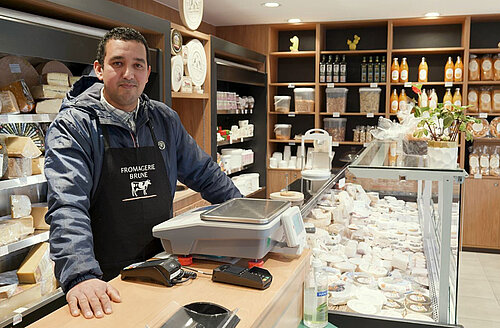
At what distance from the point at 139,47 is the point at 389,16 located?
4.86m

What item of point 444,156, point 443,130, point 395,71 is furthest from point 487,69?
point 444,156

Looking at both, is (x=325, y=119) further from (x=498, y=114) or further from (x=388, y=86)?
(x=498, y=114)

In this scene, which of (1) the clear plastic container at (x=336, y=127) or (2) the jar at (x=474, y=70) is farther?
(1) the clear plastic container at (x=336, y=127)

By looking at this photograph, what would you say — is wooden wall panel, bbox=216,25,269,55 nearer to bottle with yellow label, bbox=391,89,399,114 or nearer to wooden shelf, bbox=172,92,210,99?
bottle with yellow label, bbox=391,89,399,114

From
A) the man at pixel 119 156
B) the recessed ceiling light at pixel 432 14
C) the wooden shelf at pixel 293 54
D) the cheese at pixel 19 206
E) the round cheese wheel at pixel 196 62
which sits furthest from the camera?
the wooden shelf at pixel 293 54

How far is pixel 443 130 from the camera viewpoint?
210cm

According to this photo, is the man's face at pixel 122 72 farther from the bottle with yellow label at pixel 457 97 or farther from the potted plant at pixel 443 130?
the bottle with yellow label at pixel 457 97

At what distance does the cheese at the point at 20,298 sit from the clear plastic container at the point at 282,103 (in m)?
4.60

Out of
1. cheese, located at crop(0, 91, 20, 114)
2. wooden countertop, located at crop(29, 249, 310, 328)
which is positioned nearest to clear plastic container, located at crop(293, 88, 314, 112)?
cheese, located at crop(0, 91, 20, 114)

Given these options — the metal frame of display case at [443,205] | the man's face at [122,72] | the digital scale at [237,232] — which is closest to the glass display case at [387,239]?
the metal frame of display case at [443,205]

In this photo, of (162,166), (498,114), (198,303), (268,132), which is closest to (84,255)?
(198,303)

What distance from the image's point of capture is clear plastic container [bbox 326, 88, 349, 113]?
649 centimetres

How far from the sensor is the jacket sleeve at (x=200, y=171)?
7.09ft

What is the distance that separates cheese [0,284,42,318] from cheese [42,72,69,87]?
47.6 inches
